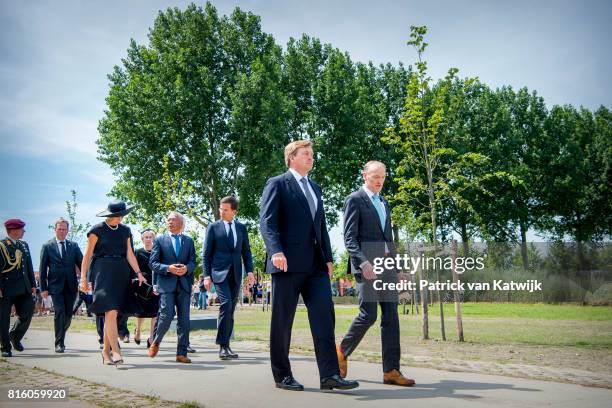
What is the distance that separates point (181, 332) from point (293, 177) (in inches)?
145

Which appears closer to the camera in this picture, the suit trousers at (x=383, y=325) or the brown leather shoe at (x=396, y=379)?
the brown leather shoe at (x=396, y=379)

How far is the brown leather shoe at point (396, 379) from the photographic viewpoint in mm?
5828

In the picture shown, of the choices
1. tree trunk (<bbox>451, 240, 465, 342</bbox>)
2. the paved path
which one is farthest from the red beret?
tree trunk (<bbox>451, 240, 465, 342</bbox>)

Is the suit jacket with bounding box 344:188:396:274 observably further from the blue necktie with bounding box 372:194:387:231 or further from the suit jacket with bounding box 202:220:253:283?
the suit jacket with bounding box 202:220:253:283

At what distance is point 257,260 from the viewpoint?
6238 centimetres

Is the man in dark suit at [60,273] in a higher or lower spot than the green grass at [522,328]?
higher

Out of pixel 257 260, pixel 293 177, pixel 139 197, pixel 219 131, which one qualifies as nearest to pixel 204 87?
pixel 219 131

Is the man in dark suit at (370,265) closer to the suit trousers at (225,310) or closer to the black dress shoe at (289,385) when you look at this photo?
the black dress shoe at (289,385)

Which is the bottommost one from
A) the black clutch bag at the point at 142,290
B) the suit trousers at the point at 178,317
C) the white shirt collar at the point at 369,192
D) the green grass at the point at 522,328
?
the green grass at the point at 522,328

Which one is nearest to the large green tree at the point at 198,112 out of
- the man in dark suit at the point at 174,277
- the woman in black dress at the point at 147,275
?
the woman in black dress at the point at 147,275

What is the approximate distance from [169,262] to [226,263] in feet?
2.87

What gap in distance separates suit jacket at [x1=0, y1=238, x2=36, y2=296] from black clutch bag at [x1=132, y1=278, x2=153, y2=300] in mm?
2171

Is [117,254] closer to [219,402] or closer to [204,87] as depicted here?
[219,402]

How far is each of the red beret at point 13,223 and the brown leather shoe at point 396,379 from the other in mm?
7873
